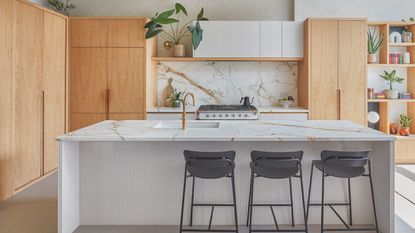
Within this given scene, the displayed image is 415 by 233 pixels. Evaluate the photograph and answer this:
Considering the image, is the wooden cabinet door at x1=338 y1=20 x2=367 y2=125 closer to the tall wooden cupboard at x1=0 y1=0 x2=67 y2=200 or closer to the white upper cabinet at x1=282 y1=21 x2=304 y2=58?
the white upper cabinet at x1=282 y1=21 x2=304 y2=58

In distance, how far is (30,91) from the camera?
409 centimetres

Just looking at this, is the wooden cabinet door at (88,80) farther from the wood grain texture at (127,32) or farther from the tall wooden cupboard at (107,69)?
the wood grain texture at (127,32)

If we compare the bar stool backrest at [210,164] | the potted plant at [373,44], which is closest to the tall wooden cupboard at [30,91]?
the bar stool backrest at [210,164]

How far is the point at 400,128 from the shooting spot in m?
5.47

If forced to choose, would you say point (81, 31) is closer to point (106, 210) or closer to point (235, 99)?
point (235, 99)

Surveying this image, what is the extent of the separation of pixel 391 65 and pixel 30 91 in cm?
507

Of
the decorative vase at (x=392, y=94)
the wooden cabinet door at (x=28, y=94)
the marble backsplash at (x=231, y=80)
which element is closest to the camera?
the wooden cabinet door at (x=28, y=94)

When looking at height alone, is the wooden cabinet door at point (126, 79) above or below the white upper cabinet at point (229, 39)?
below

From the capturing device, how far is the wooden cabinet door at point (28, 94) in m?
3.86

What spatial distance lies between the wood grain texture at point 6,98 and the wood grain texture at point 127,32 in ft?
4.55

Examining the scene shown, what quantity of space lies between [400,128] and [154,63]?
4.05 m

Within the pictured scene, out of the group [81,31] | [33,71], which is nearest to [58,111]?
[33,71]

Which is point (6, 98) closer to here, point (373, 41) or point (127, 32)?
point (127, 32)

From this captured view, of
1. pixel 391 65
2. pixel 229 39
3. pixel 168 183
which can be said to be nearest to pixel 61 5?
pixel 229 39
